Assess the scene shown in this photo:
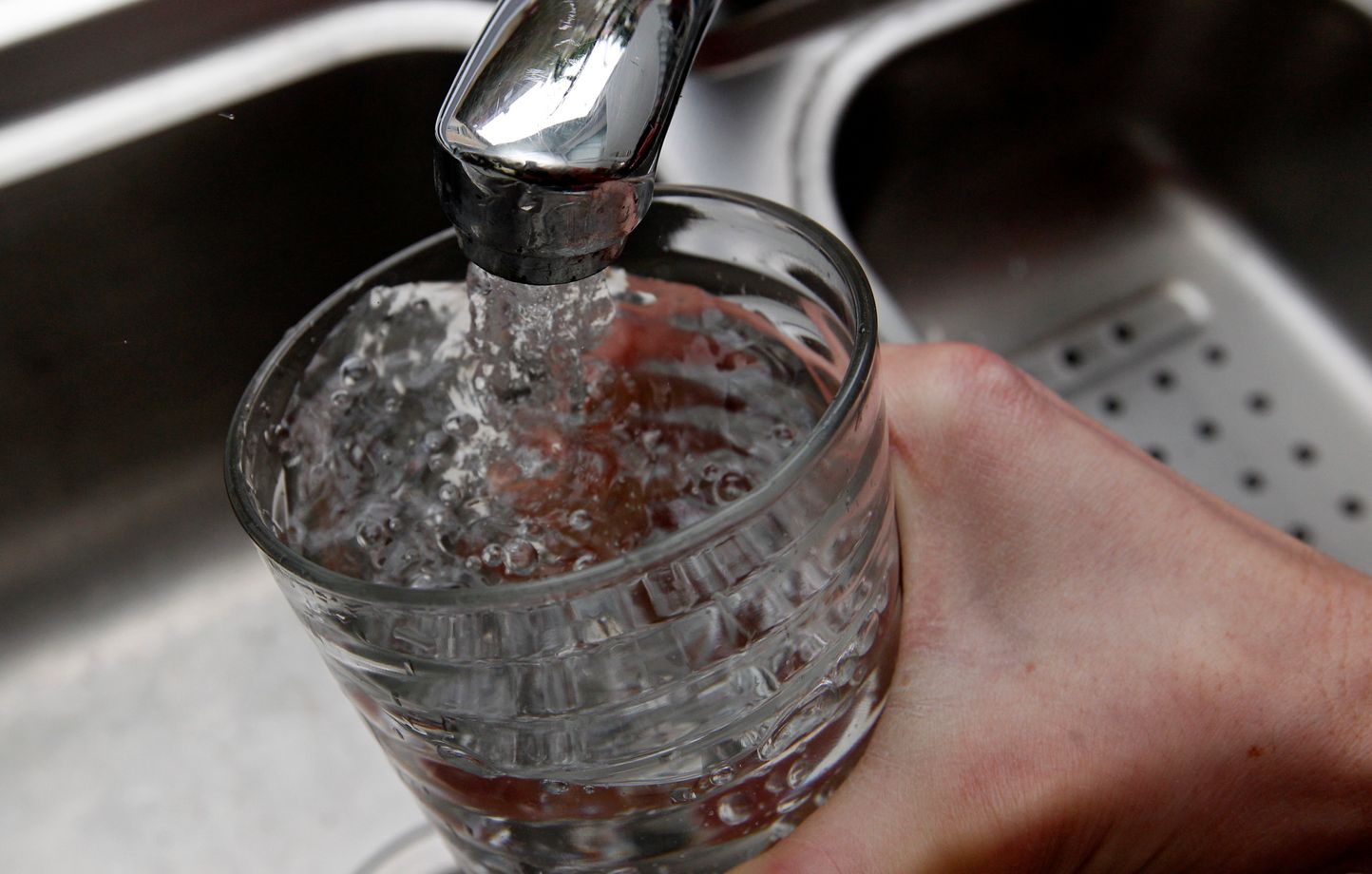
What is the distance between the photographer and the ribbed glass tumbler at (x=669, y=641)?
350mm

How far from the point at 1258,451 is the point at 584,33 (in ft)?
2.23

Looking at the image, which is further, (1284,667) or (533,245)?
(1284,667)

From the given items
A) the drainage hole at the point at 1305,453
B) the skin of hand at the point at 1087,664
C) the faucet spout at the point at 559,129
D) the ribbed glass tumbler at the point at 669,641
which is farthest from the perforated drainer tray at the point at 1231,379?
the faucet spout at the point at 559,129

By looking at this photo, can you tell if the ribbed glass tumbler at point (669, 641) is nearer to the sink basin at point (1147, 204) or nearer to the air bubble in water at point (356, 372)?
the air bubble in water at point (356, 372)

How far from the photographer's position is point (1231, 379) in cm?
94

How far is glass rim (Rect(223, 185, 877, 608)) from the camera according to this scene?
1.09 feet

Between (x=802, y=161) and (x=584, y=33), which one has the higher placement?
(x=584, y=33)

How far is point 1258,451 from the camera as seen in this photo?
898 millimetres

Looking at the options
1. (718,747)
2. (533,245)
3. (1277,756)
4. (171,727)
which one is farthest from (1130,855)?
(171,727)

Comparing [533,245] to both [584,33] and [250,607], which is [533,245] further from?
[250,607]

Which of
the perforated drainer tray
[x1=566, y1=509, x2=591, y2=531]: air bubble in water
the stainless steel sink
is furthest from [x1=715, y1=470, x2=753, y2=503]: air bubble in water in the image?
the perforated drainer tray

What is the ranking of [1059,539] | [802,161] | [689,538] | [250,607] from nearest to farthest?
[689,538] → [1059,539] → [802,161] → [250,607]

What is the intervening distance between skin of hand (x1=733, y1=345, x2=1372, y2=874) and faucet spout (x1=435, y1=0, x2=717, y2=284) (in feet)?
0.65

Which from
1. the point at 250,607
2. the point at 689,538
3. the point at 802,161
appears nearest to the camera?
the point at 689,538
